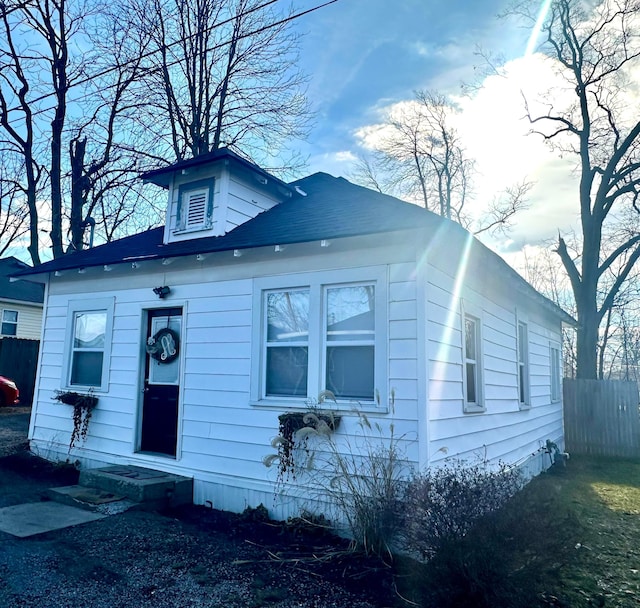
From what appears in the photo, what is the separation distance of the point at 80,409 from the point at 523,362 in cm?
772

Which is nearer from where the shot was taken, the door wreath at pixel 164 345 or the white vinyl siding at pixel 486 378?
the white vinyl siding at pixel 486 378

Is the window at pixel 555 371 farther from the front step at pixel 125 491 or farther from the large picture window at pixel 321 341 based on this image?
the front step at pixel 125 491

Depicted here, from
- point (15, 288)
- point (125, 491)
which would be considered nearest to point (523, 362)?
point (125, 491)

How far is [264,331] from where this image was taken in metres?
5.91

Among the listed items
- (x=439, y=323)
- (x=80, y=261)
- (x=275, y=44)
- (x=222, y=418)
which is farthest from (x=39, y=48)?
Answer: (x=439, y=323)

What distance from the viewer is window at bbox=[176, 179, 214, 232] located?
Result: 7309mm

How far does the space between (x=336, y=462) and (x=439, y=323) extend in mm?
1830

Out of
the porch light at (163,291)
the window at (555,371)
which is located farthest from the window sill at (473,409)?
the window at (555,371)

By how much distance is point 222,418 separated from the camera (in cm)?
601

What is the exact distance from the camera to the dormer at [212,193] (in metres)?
7.17

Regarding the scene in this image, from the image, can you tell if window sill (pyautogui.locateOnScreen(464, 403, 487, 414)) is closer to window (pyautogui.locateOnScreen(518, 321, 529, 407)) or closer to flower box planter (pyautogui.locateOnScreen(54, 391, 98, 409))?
window (pyautogui.locateOnScreen(518, 321, 529, 407))

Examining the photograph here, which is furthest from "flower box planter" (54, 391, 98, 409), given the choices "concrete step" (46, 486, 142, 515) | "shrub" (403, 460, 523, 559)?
"shrub" (403, 460, 523, 559)

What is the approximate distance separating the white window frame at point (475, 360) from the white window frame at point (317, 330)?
1.46 meters

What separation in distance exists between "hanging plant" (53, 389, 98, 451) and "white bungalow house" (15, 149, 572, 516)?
108 millimetres
